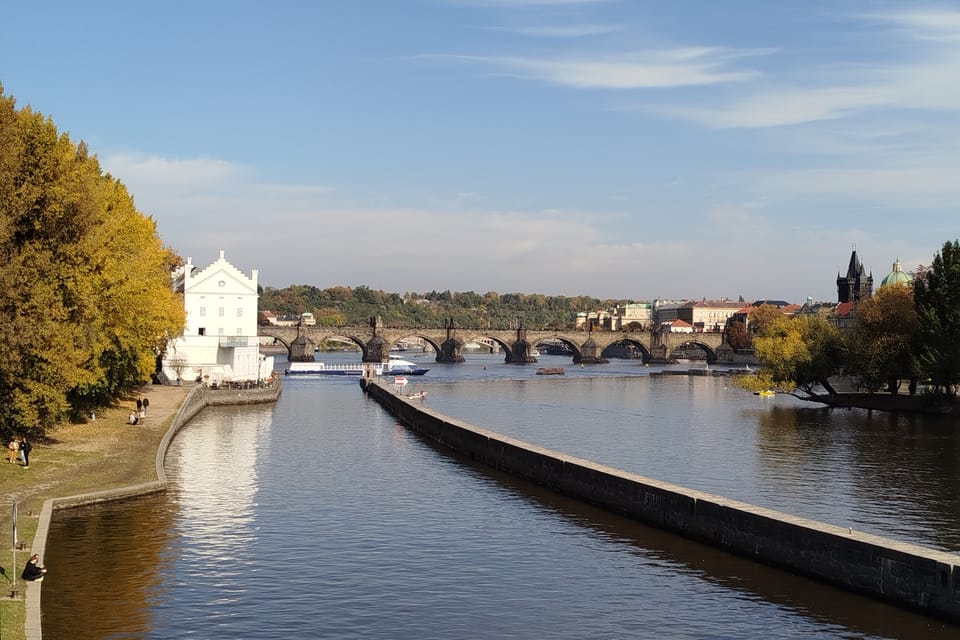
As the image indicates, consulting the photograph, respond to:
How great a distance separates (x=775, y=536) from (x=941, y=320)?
60137mm

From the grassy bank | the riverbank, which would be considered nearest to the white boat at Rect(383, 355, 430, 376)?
the riverbank

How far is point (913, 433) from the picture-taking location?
7312 centimetres

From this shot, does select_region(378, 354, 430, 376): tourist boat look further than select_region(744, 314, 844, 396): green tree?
Yes

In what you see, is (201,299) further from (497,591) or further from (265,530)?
(497,591)

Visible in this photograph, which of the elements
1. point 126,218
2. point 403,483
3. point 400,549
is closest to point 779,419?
point 403,483

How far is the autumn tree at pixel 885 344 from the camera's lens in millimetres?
89188

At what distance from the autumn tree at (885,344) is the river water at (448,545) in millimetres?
19751

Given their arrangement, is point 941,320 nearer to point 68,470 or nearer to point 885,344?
point 885,344

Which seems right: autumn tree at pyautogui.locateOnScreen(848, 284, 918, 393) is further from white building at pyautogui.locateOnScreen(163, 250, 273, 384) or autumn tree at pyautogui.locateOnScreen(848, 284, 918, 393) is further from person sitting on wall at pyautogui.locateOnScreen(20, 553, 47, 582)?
person sitting on wall at pyautogui.locateOnScreen(20, 553, 47, 582)

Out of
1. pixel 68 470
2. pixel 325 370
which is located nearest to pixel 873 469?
pixel 68 470

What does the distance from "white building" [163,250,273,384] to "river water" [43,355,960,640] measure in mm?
32298

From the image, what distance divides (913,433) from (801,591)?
49.0 metres

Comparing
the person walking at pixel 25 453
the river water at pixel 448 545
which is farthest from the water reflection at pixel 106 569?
the person walking at pixel 25 453

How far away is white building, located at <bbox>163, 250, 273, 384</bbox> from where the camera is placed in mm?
101125
